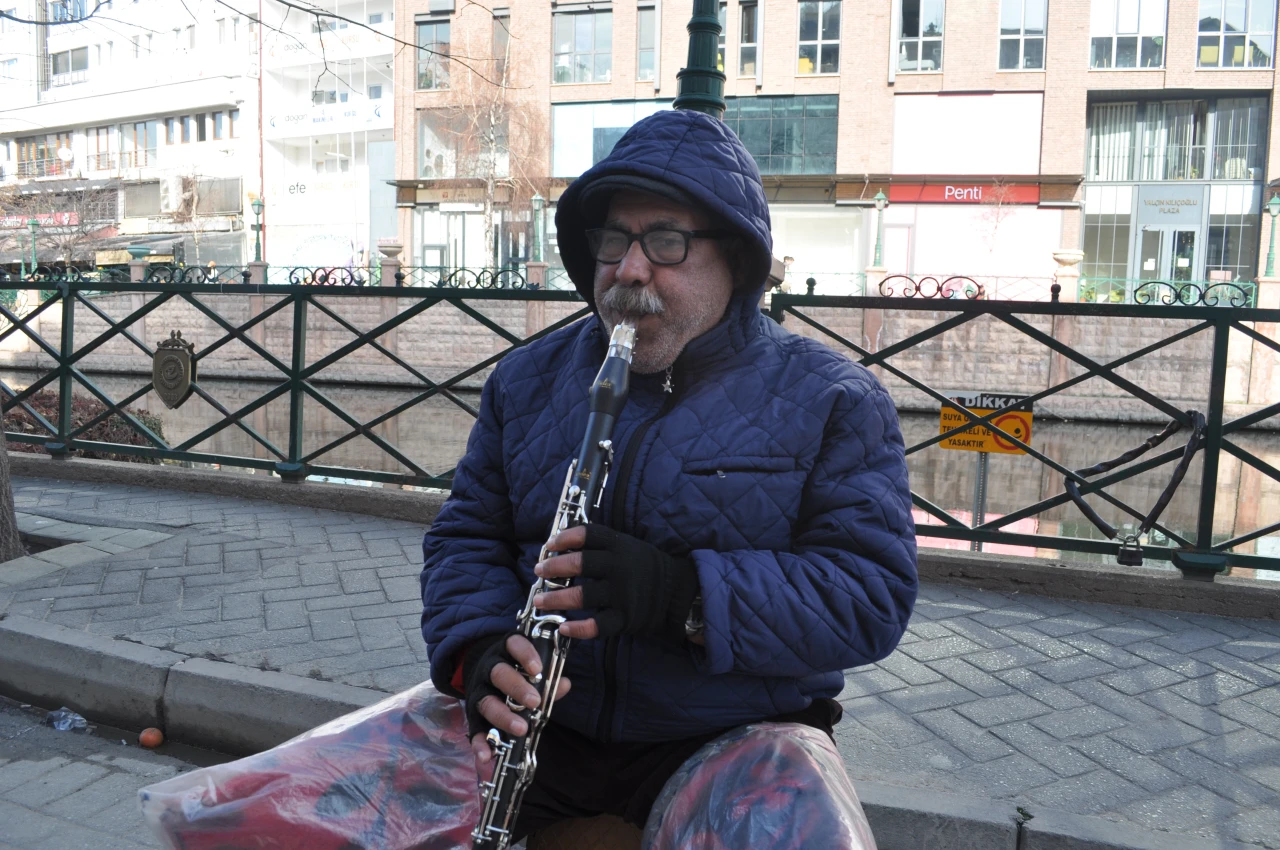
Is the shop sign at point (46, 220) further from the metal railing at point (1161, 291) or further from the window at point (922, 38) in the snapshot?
the metal railing at point (1161, 291)

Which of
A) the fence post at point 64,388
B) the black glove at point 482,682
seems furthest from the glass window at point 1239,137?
the black glove at point 482,682

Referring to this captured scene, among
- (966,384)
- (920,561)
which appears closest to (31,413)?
(920,561)

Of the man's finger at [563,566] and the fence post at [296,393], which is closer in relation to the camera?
the man's finger at [563,566]

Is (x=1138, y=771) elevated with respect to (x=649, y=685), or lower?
lower

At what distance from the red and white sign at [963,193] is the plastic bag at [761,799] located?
36.0 metres

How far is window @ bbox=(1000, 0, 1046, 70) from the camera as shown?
1400 inches

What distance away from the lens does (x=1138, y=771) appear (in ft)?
10.8

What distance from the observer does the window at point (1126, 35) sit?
35.0 metres

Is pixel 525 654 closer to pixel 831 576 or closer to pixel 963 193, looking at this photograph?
pixel 831 576

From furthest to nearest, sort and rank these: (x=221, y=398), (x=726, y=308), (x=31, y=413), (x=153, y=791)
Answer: (x=221, y=398)
(x=31, y=413)
(x=726, y=308)
(x=153, y=791)

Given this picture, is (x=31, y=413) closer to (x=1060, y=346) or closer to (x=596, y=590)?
(x=1060, y=346)

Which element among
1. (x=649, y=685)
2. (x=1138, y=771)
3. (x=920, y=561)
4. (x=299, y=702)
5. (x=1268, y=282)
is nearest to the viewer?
(x=649, y=685)

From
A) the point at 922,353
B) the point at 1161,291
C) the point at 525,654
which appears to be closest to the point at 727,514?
the point at 525,654

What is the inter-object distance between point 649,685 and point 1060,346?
4437mm
